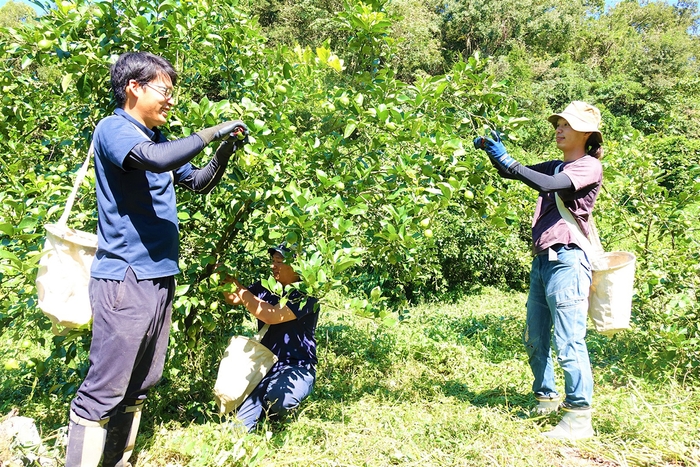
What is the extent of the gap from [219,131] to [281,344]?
1.21m

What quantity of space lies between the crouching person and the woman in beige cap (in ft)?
3.77

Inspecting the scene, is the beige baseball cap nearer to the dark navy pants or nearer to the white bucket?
the white bucket

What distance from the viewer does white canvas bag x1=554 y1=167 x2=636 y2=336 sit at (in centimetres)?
244

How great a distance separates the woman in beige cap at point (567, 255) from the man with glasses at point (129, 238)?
141 cm

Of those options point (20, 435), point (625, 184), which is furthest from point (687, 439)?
point (20, 435)

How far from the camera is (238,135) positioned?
180 cm

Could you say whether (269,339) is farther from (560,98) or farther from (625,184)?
(560,98)

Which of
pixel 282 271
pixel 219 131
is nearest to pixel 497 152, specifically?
pixel 282 271

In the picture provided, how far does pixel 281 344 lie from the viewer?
2502 millimetres

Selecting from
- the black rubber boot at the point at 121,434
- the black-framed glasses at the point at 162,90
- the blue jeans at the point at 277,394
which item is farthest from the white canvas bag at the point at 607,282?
the black rubber boot at the point at 121,434

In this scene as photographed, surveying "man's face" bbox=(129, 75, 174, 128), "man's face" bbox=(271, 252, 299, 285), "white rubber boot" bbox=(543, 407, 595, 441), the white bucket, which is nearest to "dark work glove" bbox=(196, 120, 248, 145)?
"man's face" bbox=(129, 75, 174, 128)

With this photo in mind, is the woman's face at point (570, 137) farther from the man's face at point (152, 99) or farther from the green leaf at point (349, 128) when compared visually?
the man's face at point (152, 99)

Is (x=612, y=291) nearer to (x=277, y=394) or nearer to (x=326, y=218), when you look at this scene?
(x=326, y=218)

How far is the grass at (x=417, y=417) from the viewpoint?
2.12m
